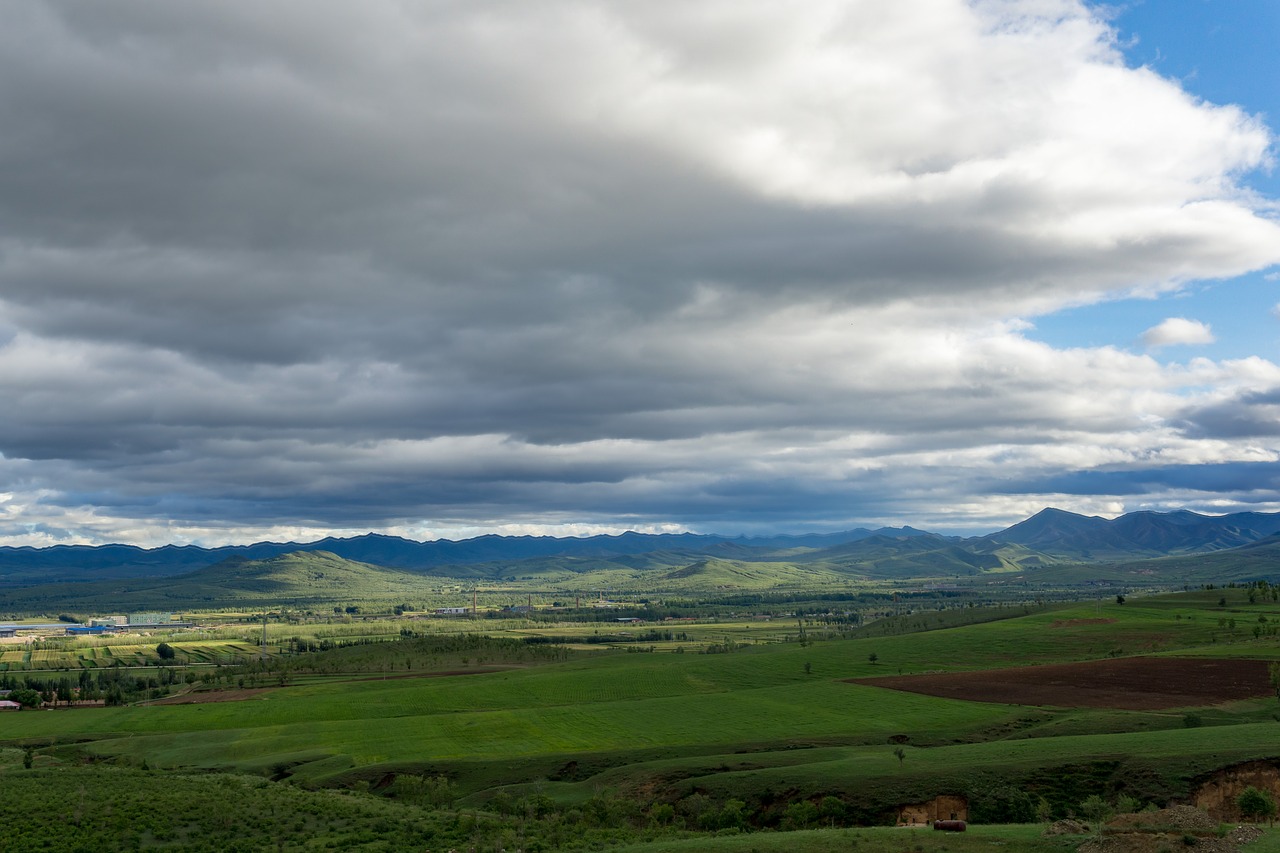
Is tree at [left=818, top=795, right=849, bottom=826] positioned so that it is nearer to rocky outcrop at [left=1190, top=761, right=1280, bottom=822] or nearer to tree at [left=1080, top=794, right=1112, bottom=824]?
tree at [left=1080, top=794, right=1112, bottom=824]

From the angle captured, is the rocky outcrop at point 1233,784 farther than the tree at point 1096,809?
Yes

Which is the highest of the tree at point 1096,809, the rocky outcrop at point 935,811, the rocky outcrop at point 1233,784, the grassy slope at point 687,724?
the tree at point 1096,809

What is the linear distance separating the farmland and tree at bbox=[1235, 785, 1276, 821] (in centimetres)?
646

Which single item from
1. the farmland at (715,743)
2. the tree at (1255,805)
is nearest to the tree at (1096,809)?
the farmland at (715,743)

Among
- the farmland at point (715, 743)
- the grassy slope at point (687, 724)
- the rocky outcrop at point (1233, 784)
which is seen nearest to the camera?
the rocky outcrop at point (1233, 784)

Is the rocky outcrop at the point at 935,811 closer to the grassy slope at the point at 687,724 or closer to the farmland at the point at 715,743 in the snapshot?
the farmland at the point at 715,743

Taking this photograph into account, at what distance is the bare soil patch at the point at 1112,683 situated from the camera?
11562 centimetres

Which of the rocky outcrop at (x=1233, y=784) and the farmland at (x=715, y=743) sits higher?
the rocky outcrop at (x=1233, y=784)

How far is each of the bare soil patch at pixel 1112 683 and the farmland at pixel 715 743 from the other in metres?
0.77

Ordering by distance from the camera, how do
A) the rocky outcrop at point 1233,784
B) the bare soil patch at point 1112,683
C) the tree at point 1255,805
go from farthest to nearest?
the bare soil patch at point 1112,683
the rocky outcrop at point 1233,784
the tree at point 1255,805

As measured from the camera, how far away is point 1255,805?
60562 millimetres

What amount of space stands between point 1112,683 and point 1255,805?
75497mm

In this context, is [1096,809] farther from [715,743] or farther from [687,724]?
[687,724]

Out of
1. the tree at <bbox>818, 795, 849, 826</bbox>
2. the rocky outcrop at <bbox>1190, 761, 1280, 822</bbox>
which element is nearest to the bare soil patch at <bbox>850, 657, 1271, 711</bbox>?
the rocky outcrop at <bbox>1190, 761, 1280, 822</bbox>
